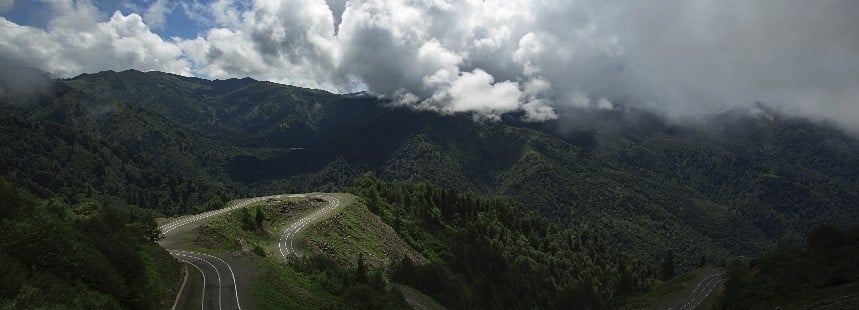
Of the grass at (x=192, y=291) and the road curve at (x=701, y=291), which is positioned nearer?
the grass at (x=192, y=291)

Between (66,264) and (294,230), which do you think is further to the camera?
(294,230)

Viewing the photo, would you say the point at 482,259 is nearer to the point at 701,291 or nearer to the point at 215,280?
the point at 701,291

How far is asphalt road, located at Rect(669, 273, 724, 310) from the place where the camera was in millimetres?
93312

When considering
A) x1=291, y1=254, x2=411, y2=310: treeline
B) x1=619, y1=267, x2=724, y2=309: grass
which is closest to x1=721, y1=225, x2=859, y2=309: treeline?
x1=619, y1=267, x2=724, y2=309: grass

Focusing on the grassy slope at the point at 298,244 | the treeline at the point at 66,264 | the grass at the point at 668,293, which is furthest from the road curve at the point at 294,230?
the grass at the point at 668,293

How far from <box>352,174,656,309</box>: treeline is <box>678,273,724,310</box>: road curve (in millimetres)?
22252

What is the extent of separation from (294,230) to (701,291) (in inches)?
3209

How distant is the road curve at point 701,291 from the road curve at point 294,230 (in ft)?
235

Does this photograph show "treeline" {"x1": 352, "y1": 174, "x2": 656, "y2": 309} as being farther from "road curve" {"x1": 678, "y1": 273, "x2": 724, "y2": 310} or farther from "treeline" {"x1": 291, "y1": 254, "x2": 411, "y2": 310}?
"road curve" {"x1": 678, "y1": 273, "x2": 724, "y2": 310}

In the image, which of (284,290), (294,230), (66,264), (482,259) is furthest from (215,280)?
(482,259)

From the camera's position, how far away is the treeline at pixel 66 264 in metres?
27.5

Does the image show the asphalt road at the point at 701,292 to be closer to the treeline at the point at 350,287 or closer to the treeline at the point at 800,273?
the treeline at the point at 800,273

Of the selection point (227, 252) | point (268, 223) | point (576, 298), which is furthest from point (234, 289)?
point (576, 298)

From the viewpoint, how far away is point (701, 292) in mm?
99750
